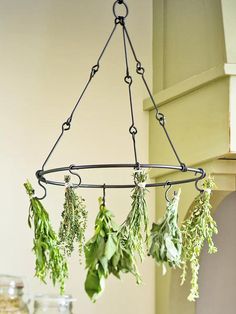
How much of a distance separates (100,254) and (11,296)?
2.10ft

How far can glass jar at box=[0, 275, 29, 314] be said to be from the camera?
6.09 ft

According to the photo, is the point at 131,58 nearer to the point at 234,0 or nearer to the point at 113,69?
the point at 113,69

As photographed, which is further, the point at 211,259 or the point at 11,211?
the point at 211,259

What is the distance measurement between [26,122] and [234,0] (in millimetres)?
979

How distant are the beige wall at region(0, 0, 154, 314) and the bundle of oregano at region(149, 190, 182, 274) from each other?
1.21 metres

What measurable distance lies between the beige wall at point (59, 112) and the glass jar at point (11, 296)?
0.62m

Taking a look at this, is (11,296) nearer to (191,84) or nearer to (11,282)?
(11,282)

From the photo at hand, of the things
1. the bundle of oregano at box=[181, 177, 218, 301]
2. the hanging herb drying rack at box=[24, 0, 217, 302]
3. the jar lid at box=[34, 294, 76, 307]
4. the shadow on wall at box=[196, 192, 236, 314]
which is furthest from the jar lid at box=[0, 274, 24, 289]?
the shadow on wall at box=[196, 192, 236, 314]

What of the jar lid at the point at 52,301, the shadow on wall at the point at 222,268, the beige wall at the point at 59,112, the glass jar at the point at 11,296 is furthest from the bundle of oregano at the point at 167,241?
the shadow on wall at the point at 222,268

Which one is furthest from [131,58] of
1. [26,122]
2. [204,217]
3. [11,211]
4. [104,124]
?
[204,217]

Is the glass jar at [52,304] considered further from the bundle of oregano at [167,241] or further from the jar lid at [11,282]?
the bundle of oregano at [167,241]

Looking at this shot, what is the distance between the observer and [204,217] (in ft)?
5.12

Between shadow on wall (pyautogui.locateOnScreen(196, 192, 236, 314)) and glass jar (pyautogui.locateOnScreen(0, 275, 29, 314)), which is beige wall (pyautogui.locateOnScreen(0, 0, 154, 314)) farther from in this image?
glass jar (pyautogui.locateOnScreen(0, 275, 29, 314))

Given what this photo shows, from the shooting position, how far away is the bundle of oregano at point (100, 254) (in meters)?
1.35
